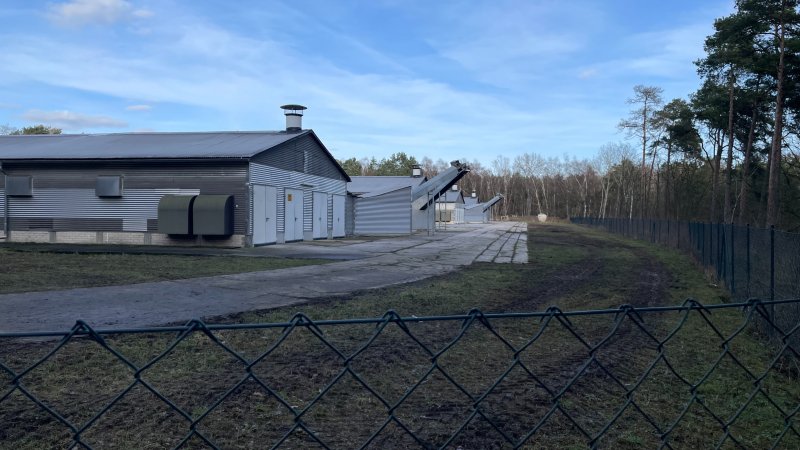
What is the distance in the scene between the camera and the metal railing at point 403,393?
15.7ft

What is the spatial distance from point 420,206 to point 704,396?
4042 cm

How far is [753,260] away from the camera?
445 inches

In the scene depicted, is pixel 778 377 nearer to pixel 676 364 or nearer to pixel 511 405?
pixel 676 364

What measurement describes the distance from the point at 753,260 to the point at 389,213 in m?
31.9

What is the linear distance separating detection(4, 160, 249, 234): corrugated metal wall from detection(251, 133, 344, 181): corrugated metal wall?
2092 millimetres

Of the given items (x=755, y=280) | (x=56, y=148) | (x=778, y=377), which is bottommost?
(x=778, y=377)

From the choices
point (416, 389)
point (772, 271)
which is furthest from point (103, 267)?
point (772, 271)

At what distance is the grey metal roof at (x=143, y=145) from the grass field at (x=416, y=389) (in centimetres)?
1839

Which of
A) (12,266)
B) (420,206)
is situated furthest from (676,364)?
(420,206)

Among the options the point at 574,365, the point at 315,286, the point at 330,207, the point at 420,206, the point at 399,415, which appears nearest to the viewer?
the point at 399,415

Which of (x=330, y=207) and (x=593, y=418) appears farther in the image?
(x=330, y=207)

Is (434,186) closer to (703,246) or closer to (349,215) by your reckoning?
(349,215)

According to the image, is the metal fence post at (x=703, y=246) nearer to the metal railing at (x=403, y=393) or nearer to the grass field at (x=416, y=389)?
the grass field at (x=416, y=389)

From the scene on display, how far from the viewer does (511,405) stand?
591 cm
